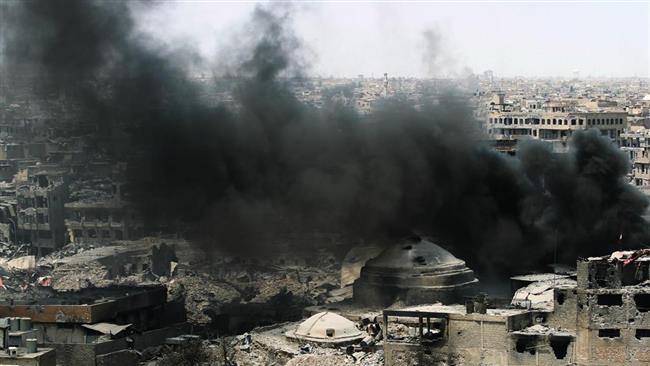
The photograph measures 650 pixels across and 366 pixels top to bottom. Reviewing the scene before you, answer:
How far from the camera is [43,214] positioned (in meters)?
67.7

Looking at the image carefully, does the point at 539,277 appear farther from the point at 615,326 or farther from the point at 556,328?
the point at 615,326

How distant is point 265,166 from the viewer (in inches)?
2333

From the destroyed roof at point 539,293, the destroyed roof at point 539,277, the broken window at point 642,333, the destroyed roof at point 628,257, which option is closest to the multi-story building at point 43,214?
the destroyed roof at point 539,277

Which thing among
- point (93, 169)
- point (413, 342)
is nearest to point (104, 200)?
point (93, 169)

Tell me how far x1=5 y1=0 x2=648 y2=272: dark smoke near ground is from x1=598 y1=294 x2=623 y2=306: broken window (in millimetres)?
17544

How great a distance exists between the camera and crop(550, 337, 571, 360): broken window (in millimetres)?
36766

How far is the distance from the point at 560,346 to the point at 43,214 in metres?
35.6

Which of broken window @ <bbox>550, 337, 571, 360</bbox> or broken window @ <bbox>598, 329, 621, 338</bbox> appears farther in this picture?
broken window @ <bbox>550, 337, 571, 360</bbox>

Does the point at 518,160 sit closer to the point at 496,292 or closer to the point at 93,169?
the point at 496,292

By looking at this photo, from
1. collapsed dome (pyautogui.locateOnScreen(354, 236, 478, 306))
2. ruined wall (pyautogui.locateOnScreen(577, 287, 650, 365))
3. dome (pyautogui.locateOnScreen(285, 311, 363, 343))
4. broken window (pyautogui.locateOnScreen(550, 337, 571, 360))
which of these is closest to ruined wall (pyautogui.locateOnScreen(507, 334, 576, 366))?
broken window (pyautogui.locateOnScreen(550, 337, 571, 360))

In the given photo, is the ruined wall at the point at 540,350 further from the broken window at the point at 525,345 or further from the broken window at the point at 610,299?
the broken window at the point at 610,299

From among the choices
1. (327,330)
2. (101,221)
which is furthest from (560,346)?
(101,221)

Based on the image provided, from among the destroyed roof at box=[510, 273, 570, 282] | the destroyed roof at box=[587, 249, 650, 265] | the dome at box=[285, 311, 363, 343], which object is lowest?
the dome at box=[285, 311, 363, 343]

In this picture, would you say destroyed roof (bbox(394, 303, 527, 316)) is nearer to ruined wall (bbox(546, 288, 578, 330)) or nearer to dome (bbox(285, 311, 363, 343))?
ruined wall (bbox(546, 288, 578, 330))
